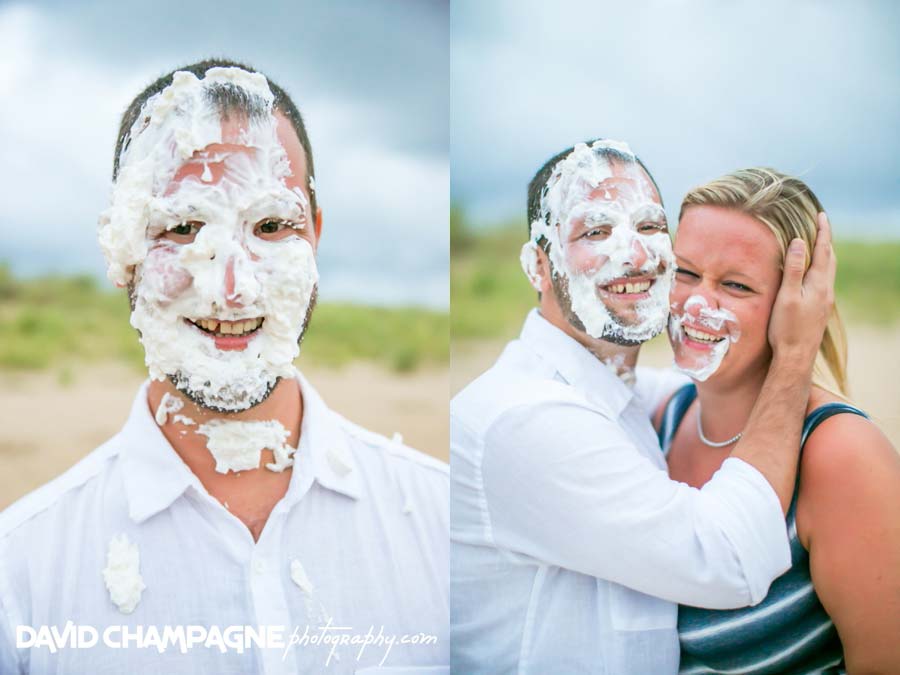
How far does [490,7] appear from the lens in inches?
110

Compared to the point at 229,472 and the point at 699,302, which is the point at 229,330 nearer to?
the point at 229,472

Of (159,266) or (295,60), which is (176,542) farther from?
(295,60)

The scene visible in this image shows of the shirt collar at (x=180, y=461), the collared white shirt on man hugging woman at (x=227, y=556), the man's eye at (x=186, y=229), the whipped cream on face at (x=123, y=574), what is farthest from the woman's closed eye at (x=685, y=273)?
the whipped cream on face at (x=123, y=574)

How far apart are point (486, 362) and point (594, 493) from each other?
2.02 ft

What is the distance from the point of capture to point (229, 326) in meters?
2.51

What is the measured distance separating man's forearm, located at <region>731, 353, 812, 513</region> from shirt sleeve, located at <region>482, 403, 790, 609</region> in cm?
5

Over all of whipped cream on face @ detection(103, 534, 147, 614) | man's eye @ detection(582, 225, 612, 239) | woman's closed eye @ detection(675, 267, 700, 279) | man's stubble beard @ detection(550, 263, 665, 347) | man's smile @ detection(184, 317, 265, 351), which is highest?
man's eye @ detection(582, 225, 612, 239)

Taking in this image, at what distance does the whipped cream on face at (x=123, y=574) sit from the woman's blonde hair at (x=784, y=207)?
6.06 ft

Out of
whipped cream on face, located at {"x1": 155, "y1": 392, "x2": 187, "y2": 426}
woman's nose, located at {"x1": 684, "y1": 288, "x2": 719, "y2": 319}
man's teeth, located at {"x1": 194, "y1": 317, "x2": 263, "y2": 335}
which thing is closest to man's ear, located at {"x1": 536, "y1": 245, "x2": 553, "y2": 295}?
woman's nose, located at {"x1": 684, "y1": 288, "x2": 719, "y2": 319}

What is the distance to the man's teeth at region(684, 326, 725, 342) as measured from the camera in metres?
2.59

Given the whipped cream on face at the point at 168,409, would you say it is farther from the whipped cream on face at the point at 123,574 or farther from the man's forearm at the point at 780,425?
the man's forearm at the point at 780,425

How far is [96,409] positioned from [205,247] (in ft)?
2.19

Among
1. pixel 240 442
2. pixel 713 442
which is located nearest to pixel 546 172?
pixel 713 442

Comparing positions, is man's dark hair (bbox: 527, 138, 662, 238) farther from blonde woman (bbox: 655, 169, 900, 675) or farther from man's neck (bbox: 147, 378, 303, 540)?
man's neck (bbox: 147, 378, 303, 540)
